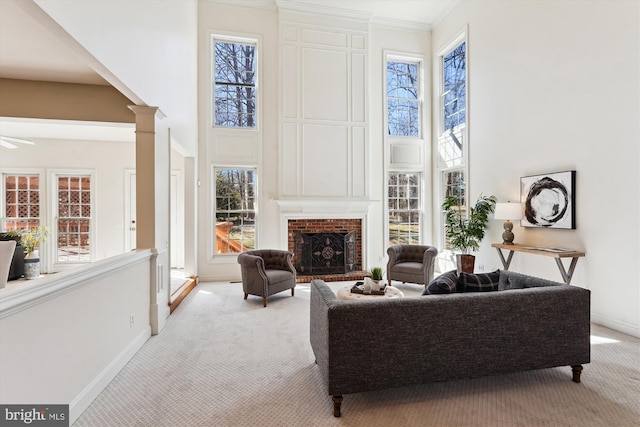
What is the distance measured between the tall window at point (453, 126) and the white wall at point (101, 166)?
20.9ft

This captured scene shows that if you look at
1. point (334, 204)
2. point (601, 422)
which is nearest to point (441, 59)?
point (334, 204)

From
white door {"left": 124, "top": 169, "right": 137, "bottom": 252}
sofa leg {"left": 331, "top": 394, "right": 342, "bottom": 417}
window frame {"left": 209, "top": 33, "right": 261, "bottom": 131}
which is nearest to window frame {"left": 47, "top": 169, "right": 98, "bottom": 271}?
white door {"left": 124, "top": 169, "right": 137, "bottom": 252}

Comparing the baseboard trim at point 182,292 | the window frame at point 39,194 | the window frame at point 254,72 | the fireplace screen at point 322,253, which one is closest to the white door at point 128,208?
the window frame at point 39,194

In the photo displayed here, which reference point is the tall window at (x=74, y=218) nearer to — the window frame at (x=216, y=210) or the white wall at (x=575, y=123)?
the window frame at (x=216, y=210)

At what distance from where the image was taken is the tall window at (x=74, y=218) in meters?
6.20

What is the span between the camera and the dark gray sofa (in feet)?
6.35

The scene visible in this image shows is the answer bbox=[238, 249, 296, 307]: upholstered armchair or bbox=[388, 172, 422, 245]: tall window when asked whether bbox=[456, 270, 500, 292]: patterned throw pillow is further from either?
bbox=[388, 172, 422, 245]: tall window

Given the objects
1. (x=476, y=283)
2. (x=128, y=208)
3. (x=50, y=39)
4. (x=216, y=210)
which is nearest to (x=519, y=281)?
(x=476, y=283)

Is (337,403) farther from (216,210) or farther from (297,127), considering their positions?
(297,127)

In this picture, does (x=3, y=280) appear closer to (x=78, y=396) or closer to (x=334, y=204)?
(x=78, y=396)

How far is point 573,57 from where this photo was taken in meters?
3.83

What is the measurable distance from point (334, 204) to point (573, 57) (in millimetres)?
3989

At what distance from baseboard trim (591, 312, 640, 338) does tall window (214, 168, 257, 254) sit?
16.9ft

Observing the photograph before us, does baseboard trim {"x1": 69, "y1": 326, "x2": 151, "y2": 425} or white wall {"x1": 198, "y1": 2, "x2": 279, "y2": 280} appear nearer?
baseboard trim {"x1": 69, "y1": 326, "x2": 151, "y2": 425}
